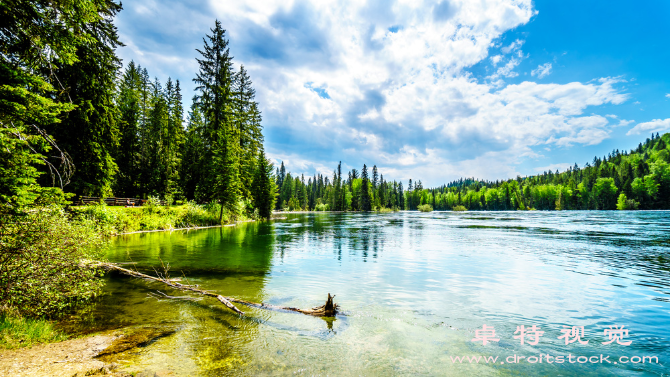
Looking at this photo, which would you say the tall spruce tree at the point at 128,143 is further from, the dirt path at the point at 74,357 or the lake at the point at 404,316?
the dirt path at the point at 74,357

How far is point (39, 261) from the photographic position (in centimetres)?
686

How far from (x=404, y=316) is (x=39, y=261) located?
9891 mm

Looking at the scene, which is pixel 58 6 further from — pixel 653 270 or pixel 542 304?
pixel 653 270

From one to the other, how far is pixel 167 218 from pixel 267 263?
21810 mm

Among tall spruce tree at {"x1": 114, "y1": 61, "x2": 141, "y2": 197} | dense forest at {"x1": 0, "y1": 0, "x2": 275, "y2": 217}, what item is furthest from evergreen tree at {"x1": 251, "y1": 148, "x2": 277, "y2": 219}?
tall spruce tree at {"x1": 114, "y1": 61, "x2": 141, "y2": 197}

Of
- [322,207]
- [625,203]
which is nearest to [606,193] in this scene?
[625,203]

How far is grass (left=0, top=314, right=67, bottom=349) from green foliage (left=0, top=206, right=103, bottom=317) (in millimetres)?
491

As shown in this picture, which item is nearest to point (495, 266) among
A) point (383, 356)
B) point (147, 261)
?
point (383, 356)

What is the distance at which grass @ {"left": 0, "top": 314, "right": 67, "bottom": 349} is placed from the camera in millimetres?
5547

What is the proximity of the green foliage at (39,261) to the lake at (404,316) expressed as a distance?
1.09 meters

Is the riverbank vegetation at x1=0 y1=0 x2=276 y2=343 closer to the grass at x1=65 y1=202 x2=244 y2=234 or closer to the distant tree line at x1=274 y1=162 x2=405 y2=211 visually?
the grass at x1=65 y1=202 x2=244 y2=234

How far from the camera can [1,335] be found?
5.56m

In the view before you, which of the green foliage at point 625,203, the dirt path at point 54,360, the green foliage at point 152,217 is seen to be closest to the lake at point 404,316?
the dirt path at point 54,360

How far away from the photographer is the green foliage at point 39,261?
6.41m
